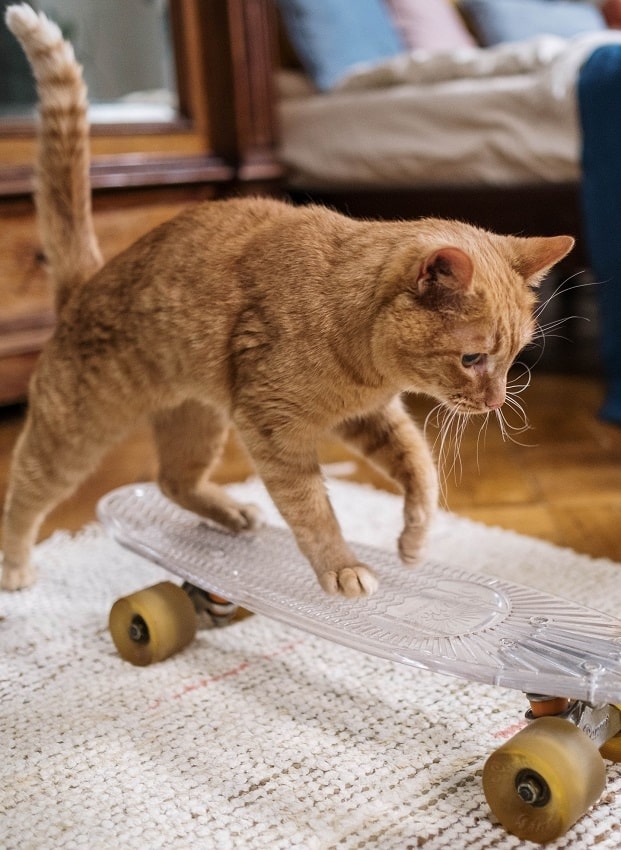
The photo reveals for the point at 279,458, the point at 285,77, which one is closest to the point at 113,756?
the point at 279,458

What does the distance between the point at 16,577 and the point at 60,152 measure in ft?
2.00

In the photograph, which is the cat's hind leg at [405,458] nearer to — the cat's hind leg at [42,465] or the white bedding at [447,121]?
the cat's hind leg at [42,465]

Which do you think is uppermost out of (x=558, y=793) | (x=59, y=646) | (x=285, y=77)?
(x=285, y=77)

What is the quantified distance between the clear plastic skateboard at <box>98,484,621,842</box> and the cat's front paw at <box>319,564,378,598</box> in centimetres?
1

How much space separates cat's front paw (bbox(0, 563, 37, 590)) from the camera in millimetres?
1304

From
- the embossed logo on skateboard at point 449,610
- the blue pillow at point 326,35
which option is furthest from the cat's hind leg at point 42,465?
the blue pillow at point 326,35

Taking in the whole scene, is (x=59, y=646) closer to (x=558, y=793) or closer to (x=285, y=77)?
(x=558, y=793)

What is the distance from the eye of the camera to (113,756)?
2.96 feet

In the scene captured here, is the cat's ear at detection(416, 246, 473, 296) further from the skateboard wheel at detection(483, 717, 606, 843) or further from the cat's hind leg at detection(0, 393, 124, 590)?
the cat's hind leg at detection(0, 393, 124, 590)

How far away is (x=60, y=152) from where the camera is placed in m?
1.24

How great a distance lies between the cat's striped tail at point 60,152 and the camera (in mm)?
1196

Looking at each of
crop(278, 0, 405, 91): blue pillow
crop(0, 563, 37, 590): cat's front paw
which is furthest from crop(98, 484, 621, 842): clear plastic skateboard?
crop(278, 0, 405, 91): blue pillow

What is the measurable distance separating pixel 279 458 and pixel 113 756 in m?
0.36

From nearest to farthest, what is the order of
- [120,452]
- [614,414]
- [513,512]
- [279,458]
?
[279,458], [513,512], [614,414], [120,452]
